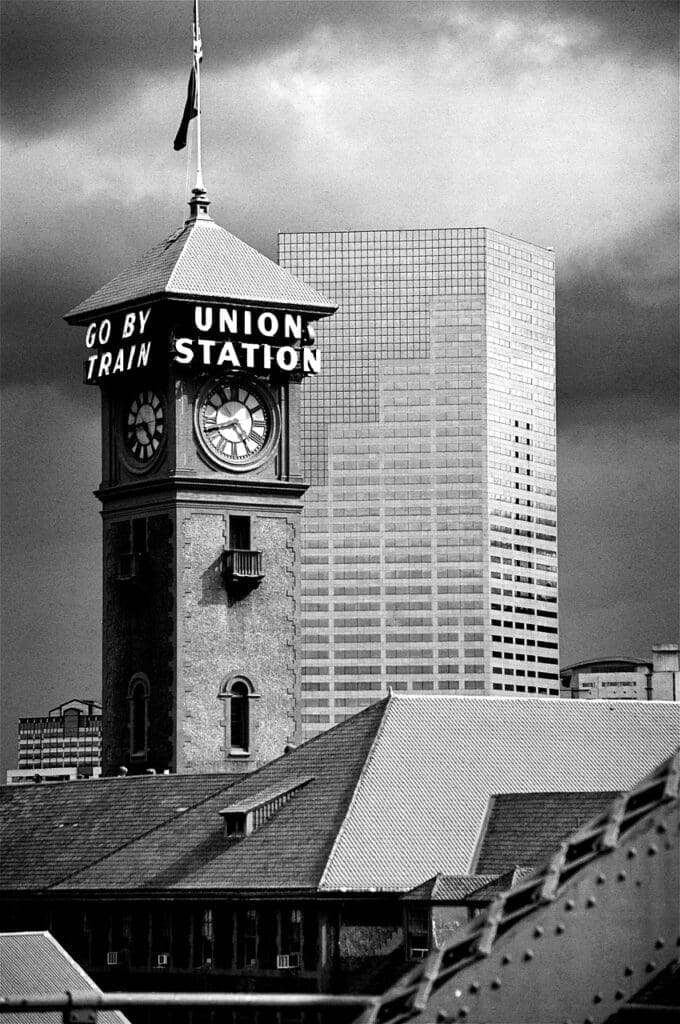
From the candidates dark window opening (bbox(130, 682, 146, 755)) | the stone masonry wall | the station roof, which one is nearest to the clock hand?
the stone masonry wall

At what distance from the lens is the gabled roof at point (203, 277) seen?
9119cm

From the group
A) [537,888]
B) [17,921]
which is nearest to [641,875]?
[537,888]

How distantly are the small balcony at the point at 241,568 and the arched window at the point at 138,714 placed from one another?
5.16 metres

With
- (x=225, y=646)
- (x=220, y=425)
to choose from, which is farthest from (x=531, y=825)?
(x=220, y=425)

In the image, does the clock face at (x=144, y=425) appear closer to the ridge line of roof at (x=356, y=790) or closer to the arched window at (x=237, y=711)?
the arched window at (x=237, y=711)

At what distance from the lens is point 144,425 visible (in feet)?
307

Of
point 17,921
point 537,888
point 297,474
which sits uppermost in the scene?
point 297,474

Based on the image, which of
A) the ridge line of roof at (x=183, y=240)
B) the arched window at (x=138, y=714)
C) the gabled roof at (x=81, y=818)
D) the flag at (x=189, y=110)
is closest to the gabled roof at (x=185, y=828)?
the gabled roof at (x=81, y=818)

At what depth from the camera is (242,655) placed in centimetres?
9119

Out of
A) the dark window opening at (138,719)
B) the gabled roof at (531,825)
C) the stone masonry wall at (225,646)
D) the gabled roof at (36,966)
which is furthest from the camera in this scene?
the dark window opening at (138,719)

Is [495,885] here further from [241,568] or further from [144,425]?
[144,425]

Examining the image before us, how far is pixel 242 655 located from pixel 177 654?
8.37 ft

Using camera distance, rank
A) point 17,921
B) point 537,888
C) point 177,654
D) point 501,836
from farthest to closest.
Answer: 1. point 177,654
2. point 17,921
3. point 501,836
4. point 537,888

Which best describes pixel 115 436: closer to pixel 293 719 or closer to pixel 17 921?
pixel 293 719
